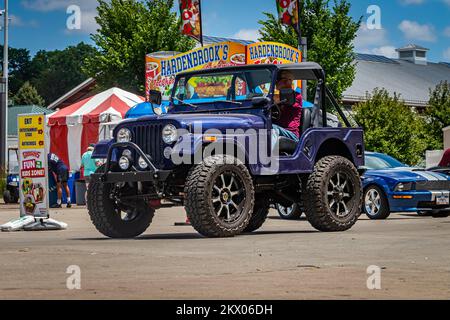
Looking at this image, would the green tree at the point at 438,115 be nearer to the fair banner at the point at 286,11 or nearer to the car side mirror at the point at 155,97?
the fair banner at the point at 286,11

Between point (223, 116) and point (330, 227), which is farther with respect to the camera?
point (330, 227)

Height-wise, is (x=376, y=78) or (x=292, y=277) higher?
(x=376, y=78)

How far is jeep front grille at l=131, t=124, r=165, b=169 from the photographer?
12641 millimetres

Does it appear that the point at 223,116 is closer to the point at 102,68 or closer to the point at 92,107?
the point at 92,107

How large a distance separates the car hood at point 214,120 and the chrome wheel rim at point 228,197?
2.00 ft

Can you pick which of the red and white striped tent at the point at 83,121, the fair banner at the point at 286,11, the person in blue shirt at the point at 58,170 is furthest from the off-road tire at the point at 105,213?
the fair banner at the point at 286,11

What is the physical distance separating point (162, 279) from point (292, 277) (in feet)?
3.30

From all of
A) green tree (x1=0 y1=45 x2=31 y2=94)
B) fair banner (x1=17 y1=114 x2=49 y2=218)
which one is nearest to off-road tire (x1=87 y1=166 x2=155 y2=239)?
fair banner (x1=17 y1=114 x2=49 y2=218)

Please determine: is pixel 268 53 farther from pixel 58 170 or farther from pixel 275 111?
pixel 275 111

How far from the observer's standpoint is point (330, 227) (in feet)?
45.6

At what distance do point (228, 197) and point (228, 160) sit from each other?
454 mm

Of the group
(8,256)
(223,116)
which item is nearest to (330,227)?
(223,116)

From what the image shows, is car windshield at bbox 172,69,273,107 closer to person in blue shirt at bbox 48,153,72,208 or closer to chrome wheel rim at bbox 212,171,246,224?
chrome wheel rim at bbox 212,171,246,224
